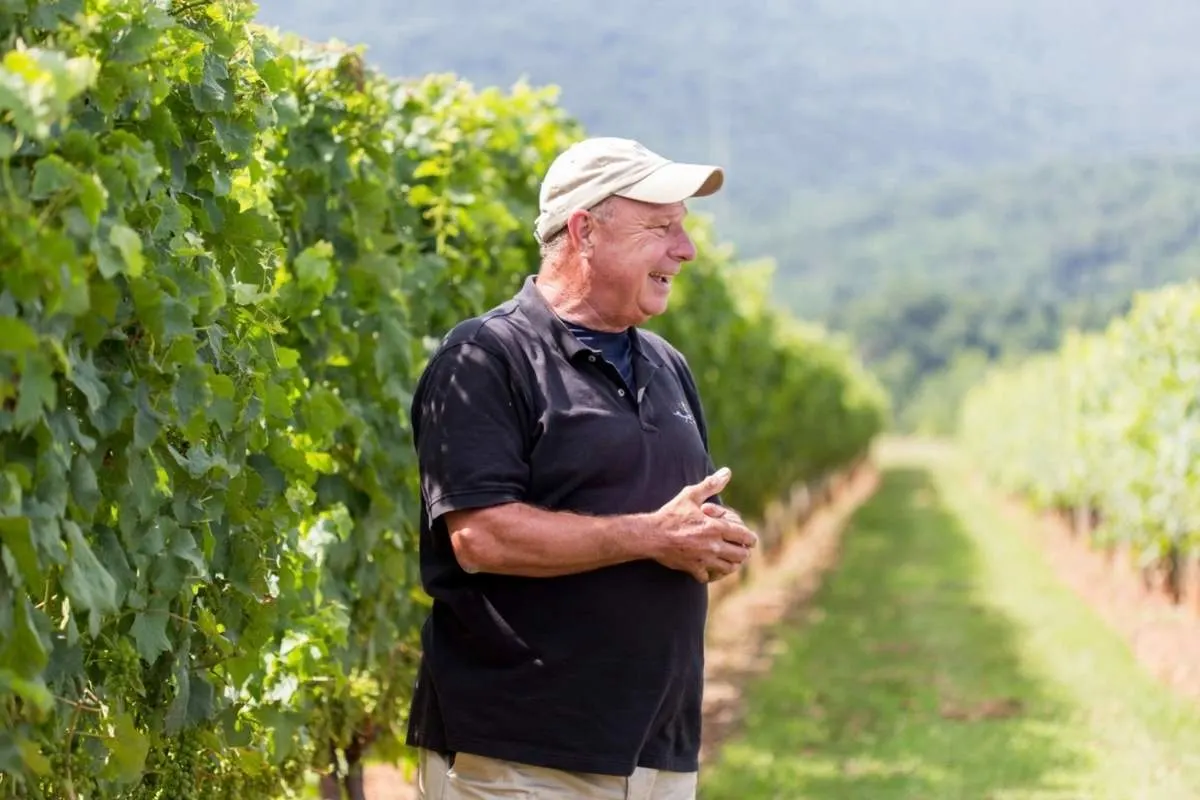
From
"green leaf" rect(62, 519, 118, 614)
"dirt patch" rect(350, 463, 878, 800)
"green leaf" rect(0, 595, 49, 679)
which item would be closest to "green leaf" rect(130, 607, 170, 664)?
"green leaf" rect(62, 519, 118, 614)

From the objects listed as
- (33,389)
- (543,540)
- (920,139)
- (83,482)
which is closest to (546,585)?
(543,540)

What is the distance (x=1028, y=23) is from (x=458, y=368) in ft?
648

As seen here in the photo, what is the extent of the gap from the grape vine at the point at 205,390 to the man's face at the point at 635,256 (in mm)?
697

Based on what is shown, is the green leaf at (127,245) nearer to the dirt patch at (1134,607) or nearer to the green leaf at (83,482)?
the green leaf at (83,482)

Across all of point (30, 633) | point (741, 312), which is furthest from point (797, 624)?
point (30, 633)

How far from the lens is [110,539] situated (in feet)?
9.82

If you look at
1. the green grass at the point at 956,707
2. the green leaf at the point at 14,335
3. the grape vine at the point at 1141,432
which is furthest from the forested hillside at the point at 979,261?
the green leaf at the point at 14,335

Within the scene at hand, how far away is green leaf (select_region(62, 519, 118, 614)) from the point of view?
2607mm

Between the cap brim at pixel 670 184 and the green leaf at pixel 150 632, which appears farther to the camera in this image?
the cap brim at pixel 670 184

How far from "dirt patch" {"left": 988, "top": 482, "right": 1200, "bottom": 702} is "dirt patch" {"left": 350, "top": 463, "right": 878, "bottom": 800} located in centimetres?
293

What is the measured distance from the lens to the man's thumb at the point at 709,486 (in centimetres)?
318

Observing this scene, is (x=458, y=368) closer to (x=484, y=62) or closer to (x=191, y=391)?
(x=191, y=391)

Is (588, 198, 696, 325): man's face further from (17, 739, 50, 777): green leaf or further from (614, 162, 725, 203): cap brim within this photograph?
(17, 739, 50, 777): green leaf

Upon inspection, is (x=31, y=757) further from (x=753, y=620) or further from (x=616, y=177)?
(x=753, y=620)
